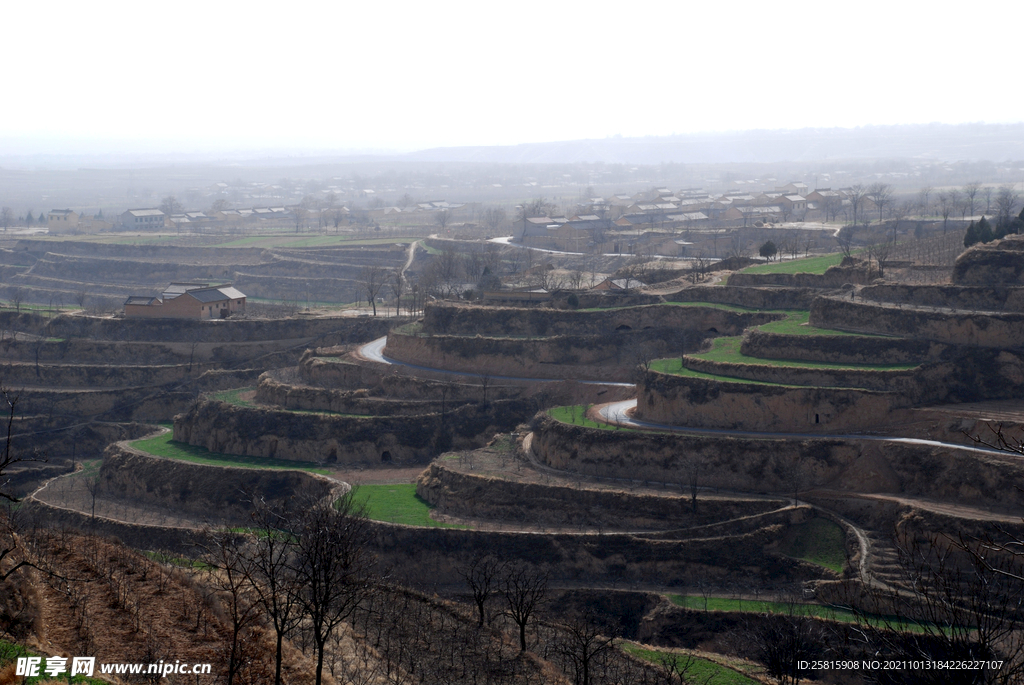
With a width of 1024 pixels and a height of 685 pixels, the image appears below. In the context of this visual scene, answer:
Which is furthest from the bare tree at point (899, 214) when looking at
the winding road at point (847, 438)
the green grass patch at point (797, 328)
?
the winding road at point (847, 438)

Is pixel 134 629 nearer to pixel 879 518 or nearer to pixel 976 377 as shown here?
pixel 879 518

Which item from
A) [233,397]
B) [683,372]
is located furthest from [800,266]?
[233,397]

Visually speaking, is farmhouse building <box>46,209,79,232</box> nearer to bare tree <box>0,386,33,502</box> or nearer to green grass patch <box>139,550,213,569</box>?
bare tree <box>0,386,33,502</box>

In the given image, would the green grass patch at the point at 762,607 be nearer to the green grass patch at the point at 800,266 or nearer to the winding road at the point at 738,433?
the winding road at the point at 738,433

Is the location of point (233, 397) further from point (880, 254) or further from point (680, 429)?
point (880, 254)

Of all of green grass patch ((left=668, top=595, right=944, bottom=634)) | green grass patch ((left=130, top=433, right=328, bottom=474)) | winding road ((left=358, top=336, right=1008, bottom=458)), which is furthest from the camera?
green grass patch ((left=130, top=433, right=328, bottom=474))

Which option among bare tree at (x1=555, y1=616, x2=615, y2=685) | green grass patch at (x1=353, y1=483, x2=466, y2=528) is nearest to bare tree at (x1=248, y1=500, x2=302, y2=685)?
green grass patch at (x1=353, y1=483, x2=466, y2=528)
